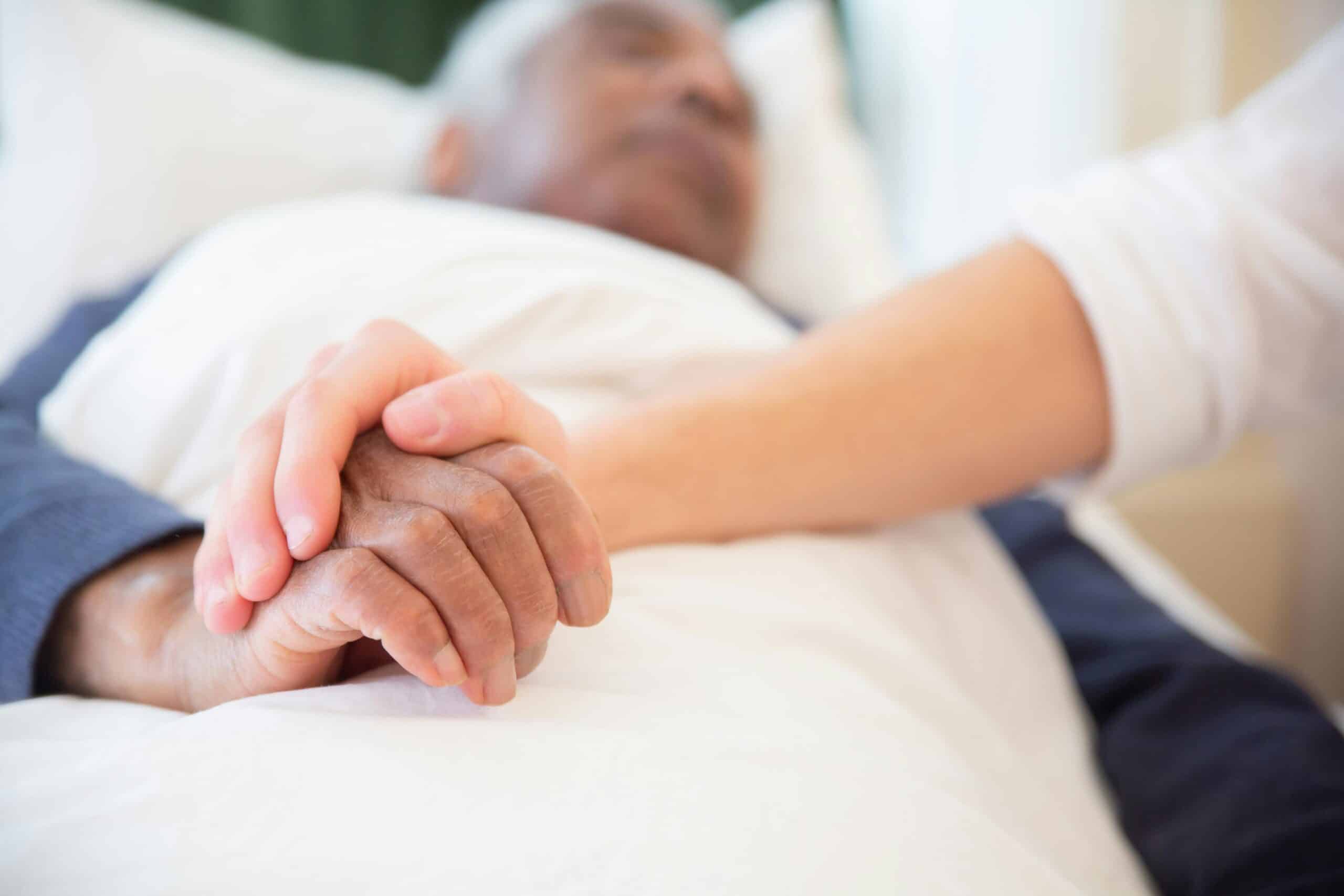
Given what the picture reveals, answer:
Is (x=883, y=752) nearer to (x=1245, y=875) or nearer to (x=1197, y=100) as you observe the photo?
(x=1245, y=875)

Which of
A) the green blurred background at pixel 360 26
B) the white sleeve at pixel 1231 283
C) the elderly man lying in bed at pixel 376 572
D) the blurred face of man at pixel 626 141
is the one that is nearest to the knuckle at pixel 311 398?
the elderly man lying in bed at pixel 376 572

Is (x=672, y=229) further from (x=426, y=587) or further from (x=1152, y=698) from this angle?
(x=426, y=587)

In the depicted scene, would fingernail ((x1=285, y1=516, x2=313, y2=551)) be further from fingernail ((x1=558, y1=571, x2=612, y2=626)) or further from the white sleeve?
the white sleeve

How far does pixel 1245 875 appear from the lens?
1.55ft

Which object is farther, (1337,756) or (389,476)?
(1337,756)

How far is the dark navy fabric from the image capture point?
0.40 metres

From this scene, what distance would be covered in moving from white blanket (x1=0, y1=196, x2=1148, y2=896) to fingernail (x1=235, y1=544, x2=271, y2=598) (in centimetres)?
4

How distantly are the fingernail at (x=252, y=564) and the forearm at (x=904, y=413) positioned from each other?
0.23m

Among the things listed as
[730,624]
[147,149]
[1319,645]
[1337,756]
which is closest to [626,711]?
[730,624]

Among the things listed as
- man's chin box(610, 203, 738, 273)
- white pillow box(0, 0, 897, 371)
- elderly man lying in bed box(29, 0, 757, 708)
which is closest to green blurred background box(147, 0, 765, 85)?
white pillow box(0, 0, 897, 371)

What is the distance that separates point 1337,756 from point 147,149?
1.15 meters

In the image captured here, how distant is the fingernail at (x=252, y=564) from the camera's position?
1.05 ft

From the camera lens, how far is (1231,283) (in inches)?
20.8

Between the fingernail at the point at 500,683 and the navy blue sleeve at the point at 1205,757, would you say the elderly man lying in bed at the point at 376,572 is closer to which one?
the fingernail at the point at 500,683
